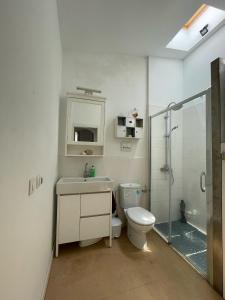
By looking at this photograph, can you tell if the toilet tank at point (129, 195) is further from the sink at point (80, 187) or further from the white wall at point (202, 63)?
the white wall at point (202, 63)

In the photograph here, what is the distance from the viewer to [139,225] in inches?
73.8

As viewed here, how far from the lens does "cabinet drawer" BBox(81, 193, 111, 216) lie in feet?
6.33

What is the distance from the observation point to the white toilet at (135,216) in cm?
189

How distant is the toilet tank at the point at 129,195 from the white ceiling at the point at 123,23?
87.8 inches

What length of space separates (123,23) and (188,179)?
96.9 inches

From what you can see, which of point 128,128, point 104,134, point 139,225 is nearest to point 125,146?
point 128,128

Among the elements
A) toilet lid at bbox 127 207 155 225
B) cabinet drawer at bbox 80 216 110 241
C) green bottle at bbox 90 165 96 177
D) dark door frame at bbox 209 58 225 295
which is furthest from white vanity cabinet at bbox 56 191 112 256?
dark door frame at bbox 209 58 225 295

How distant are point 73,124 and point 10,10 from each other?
1.68m

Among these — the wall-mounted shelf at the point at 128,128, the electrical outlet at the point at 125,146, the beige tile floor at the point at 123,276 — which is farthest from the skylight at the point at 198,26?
the beige tile floor at the point at 123,276

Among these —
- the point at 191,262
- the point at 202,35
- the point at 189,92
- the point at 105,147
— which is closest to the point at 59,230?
the point at 105,147

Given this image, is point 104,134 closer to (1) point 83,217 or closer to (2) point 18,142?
(1) point 83,217

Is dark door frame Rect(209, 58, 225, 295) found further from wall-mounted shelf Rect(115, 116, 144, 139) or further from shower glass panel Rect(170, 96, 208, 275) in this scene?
wall-mounted shelf Rect(115, 116, 144, 139)

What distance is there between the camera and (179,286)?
144 centimetres

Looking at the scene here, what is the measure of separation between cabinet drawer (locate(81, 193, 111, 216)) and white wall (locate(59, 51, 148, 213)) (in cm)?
54
